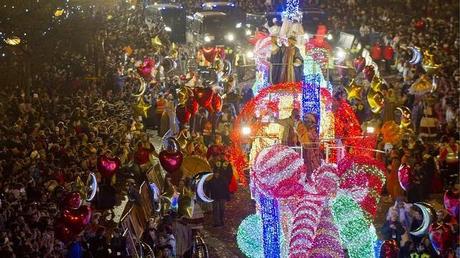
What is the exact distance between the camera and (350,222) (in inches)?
404

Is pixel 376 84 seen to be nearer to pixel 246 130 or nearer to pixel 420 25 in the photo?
pixel 246 130

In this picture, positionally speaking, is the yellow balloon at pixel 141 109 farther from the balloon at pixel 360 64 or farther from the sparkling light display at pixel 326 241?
the sparkling light display at pixel 326 241

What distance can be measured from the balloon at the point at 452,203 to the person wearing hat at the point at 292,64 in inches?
244

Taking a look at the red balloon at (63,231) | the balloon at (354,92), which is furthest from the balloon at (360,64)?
the red balloon at (63,231)

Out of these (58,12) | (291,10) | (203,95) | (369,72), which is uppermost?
(58,12)

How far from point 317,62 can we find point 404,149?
7.32 ft

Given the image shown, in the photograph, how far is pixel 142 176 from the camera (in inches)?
569

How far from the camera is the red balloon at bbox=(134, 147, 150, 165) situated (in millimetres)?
14883

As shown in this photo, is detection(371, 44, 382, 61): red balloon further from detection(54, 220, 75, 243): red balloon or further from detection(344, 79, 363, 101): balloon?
detection(54, 220, 75, 243): red balloon

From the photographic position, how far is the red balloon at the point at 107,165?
13812mm

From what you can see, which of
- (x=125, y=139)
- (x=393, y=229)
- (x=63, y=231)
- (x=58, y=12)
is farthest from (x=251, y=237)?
(x=58, y=12)

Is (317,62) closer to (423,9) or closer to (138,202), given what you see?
(138,202)

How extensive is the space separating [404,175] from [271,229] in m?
4.22

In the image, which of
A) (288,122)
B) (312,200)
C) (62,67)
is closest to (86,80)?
(62,67)
